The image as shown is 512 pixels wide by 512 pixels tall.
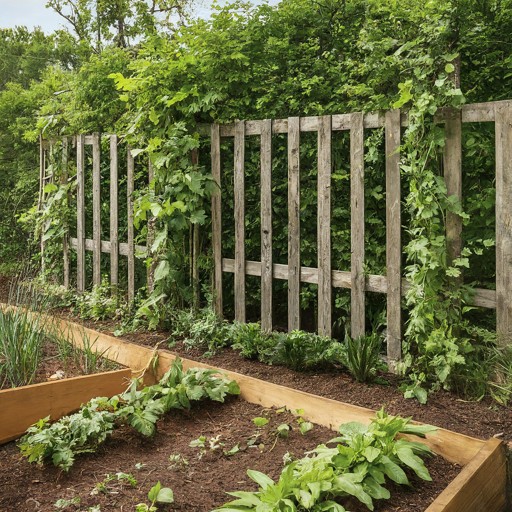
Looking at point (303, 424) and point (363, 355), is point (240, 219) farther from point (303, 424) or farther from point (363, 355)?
point (303, 424)

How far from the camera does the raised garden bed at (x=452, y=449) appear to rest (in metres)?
1.86

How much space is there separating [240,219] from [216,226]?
0.27 meters

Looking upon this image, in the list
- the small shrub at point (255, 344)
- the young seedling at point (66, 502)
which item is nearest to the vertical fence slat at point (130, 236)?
the small shrub at point (255, 344)

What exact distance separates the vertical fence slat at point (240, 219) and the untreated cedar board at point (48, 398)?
1.25 m

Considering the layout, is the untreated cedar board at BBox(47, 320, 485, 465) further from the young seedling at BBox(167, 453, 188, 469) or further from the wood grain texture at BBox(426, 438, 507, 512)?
the young seedling at BBox(167, 453, 188, 469)

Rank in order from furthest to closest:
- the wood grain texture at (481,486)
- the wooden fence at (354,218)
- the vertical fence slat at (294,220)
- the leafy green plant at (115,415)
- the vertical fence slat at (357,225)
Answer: the vertical fence slat at (294,220) < the vertical fence slat at (357,225) < the wooden fence at (354,218) < the leafy green plant at (115,415) < the wood grain texture at (481,486)

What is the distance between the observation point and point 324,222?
357 cm

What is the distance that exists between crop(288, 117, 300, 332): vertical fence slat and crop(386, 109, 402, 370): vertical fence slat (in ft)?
2.39

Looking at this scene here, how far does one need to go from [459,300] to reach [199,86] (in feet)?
8.85

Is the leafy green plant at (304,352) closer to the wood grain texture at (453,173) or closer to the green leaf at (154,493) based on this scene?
the wood grain texture at (453,173)

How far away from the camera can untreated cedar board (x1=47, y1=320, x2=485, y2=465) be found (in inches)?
89.1

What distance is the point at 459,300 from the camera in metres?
2.96

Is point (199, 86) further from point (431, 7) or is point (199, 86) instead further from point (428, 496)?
point (428, 496)

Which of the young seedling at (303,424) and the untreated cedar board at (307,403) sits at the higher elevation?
the untreated cedar board at (307,403)
